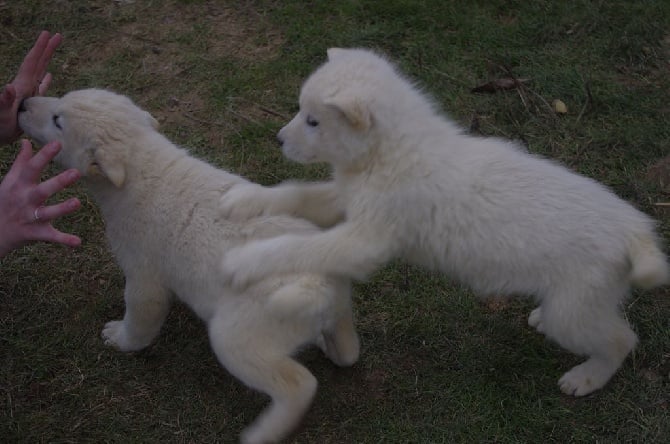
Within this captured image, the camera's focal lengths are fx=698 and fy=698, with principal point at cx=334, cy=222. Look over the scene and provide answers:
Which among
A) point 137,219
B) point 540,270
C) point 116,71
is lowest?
point 116,71

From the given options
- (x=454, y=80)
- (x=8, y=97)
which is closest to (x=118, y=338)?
(x=8, y=97)

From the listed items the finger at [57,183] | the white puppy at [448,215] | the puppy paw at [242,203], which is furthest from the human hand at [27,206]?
the white puppy at [448,215]

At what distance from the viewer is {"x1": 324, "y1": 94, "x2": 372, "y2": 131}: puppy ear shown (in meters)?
3.21

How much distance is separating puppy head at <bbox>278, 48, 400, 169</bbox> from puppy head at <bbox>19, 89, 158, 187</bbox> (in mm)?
802

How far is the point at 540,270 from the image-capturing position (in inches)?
125

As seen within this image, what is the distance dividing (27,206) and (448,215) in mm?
1958

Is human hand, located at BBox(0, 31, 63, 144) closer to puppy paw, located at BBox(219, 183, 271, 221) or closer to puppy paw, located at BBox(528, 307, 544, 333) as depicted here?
puppy paw, located at BBox(219, 183, 271, 221)

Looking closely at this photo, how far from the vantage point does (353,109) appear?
3.21m

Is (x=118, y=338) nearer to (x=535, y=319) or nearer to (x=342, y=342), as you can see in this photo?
(x=342, y=342)

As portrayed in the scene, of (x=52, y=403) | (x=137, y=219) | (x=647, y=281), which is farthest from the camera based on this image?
(x=52, y=403)

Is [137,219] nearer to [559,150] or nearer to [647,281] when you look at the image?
[647,281]

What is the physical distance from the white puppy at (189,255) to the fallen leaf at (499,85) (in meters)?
2.64

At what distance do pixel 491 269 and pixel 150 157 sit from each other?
5.92ft

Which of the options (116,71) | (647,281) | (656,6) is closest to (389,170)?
(647,281)
